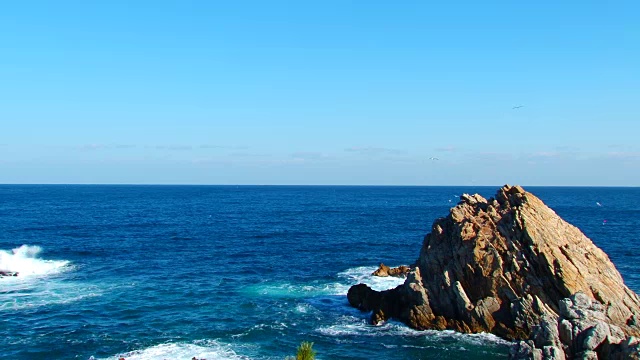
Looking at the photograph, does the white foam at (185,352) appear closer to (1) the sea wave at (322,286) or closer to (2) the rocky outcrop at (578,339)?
(1) the sea wave at (322,286)

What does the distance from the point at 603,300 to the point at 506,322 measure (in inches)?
338

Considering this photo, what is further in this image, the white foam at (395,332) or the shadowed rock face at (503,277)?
the white foam at (395,332)

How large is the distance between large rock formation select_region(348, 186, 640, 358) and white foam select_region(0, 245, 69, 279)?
160ft

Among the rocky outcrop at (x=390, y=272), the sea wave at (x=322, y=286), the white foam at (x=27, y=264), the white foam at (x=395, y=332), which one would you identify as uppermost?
the white foam at (x=27, y=264)

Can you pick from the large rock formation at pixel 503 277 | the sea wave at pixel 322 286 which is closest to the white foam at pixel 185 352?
the large rock formation at pixel 503 277

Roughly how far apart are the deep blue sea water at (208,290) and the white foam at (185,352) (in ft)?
0.55

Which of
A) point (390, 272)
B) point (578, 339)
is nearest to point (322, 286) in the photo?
point (390, 272)

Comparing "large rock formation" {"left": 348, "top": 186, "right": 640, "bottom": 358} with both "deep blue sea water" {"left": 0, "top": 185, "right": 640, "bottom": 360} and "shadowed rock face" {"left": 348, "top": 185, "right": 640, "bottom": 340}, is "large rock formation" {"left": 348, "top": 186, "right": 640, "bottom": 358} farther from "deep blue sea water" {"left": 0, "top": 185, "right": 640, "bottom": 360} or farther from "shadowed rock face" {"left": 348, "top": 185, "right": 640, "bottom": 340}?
"deep blue sea water" {"left": 0, "top": 185, "right": 640, "bottom": 360}

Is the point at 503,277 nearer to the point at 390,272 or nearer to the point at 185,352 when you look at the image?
the point at 390,272

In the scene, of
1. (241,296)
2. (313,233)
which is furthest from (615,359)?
(313,233)

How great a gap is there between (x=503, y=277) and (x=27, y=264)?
228 ft

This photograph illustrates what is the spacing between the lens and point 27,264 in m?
80.0

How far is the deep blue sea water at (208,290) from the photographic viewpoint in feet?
154

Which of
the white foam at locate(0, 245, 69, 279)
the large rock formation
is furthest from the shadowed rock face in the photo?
the white foam at locate(0, 245, 69, 279)
